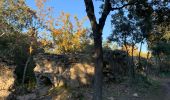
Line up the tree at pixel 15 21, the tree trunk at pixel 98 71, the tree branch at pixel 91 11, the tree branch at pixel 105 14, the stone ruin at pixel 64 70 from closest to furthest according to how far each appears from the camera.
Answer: the tree trunk at pixel 98 71, the tree branch at pixel 91 11, the tree branch at pixel 105 14, the stone ruin at pixel 64 70, the tree at pixel 15 21

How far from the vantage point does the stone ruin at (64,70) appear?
2055cm

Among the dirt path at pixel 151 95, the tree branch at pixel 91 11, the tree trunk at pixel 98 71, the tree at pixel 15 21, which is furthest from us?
the tree at pixel 15 21

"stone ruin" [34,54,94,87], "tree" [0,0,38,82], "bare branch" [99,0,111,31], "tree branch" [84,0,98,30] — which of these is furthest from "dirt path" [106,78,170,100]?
"tree" [0,0,38,82]

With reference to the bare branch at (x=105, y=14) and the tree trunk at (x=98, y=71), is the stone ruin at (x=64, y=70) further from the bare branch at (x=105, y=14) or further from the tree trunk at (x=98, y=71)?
the bare branch at (x=105, y=14)

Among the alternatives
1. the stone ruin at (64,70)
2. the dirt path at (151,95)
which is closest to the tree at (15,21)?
the stone ruin at (64,70)

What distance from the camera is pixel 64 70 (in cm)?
2106

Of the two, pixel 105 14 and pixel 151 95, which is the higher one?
pixel 105 14

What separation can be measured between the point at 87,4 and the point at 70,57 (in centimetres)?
794

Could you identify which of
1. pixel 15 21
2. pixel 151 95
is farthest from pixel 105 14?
pixel 15 21

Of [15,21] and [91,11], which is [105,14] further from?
[15,21]

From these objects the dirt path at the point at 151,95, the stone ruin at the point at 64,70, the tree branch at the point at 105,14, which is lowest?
the dirt path at the point at 151,95

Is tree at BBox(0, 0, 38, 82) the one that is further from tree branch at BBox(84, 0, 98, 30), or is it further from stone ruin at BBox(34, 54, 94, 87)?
tree branch at BBox(84, 0, 98, 30)

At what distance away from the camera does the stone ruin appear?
67.4ft

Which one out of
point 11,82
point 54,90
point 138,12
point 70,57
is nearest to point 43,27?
point 70,57
